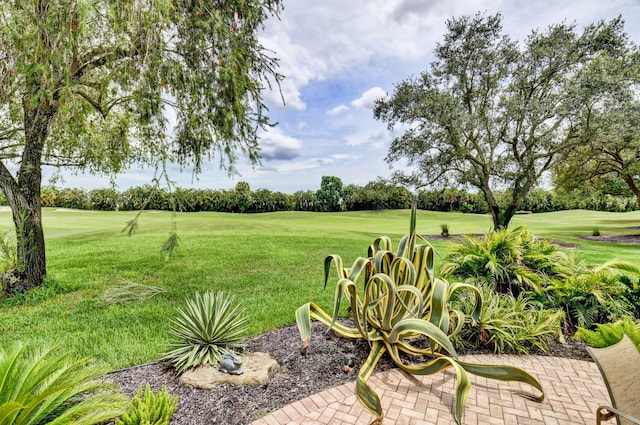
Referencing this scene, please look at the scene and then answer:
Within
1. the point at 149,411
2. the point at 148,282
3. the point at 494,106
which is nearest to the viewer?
the point at 149,411

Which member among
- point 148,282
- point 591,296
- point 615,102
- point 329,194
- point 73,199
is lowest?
point 148,282

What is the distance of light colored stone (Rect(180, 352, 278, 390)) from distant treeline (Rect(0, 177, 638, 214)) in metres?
10.7

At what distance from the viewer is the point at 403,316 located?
3.14 metres

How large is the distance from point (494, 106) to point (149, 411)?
13732 mm

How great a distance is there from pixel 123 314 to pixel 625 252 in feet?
49.8

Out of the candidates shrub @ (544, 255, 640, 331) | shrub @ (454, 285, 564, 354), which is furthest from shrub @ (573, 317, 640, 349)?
shrub @ (544, 255, 640, 331)

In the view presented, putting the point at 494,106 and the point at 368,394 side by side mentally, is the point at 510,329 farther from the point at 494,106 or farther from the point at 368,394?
the point at 494,106

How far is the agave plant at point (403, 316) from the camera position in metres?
2.22

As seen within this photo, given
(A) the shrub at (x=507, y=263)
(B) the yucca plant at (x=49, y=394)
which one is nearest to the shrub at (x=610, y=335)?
(A) the shrub at (x=507, y=263)

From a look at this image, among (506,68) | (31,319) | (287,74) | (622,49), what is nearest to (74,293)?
(31,319)

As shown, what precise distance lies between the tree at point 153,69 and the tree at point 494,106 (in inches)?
318

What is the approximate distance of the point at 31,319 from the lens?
4.45 m

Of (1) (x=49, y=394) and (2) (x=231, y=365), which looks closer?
(1) (x=49, y=394)

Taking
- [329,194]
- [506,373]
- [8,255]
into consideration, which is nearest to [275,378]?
[506,373]
